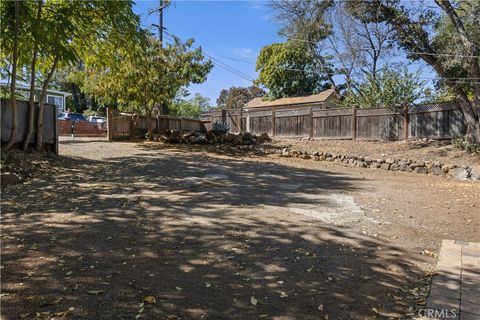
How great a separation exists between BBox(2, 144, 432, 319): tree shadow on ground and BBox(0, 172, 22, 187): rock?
11.9 inches

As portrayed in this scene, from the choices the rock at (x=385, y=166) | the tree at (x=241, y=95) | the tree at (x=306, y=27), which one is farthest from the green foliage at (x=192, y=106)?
the rock at (x=385, y=166)

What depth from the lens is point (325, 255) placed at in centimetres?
408

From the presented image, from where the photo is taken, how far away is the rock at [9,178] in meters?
6.34

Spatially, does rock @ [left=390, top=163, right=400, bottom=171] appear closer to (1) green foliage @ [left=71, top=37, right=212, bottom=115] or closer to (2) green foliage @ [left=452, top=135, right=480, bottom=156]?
(2) green foliage @ [left=452, top=135, right=480, bottom=156]

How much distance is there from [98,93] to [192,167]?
9532 millimetres

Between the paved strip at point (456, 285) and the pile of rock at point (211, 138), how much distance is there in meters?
12.4

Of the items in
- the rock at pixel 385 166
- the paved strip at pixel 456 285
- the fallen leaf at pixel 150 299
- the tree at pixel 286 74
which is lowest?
the paved strip at pixel 456 285

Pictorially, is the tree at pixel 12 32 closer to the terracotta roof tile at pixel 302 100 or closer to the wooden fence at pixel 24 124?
A: the wooden fence at pixel 24 124

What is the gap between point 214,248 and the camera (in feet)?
13.1

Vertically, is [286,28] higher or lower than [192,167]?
higher

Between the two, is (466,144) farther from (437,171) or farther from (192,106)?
(192,106)

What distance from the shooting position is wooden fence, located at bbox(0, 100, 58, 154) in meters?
8.62

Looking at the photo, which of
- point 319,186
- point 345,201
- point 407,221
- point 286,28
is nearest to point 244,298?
point 407,221

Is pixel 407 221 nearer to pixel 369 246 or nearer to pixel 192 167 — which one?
pixel 369 246
